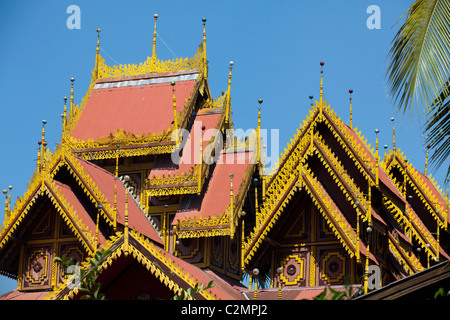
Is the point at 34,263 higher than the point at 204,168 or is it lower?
lower

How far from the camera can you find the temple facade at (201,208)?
24.9 m

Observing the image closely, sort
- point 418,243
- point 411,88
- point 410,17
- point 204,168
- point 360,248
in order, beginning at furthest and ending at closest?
point 418,243 < point 204,168 < point 360,248 < point 410,17 < point 411,88

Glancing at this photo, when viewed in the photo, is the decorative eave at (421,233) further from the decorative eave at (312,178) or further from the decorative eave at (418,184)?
the decorative eave at (312,178)

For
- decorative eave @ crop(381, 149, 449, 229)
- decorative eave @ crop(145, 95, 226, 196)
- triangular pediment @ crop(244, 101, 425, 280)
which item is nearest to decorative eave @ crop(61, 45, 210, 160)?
decorative eave @ crop(145, 95, 226, 196)

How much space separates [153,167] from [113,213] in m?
3.79

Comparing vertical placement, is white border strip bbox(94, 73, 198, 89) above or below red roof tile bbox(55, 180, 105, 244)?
above

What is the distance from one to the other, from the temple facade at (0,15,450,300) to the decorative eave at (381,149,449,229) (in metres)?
1.48

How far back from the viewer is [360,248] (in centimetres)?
2470

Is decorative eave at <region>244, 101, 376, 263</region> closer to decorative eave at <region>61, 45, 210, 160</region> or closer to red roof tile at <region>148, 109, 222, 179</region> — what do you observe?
red roof tile at <region>148, 109, 222, 179</region>

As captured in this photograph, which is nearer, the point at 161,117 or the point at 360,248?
the point at 360,248

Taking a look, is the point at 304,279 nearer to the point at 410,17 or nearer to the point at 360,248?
the point at 360,248

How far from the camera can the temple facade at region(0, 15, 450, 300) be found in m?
24.9
